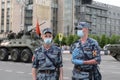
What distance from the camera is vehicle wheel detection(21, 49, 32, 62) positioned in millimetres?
25469

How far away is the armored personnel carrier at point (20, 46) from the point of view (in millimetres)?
25641

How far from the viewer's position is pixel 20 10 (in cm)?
9775

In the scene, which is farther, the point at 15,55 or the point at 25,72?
the point at 15,55

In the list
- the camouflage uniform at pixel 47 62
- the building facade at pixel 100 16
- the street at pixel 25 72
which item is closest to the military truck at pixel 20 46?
the street at pixel 25 72

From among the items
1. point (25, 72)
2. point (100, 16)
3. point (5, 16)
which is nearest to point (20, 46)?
point (25, 72)

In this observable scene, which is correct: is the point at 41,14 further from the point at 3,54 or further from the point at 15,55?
the point at 15,55

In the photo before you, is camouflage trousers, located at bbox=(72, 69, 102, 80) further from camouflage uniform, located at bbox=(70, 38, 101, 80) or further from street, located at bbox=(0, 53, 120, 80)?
street, located at bbox=(0, 53, 120, 80)

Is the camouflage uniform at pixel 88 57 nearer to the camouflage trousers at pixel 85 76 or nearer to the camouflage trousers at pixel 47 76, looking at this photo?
the camouflage trousers at pixel 85 76

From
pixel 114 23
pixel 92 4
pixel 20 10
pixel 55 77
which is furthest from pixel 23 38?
pixel 114 23

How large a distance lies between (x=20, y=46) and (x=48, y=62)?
20.2 meters

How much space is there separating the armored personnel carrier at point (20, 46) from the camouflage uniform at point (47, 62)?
18.9 m

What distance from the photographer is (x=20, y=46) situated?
86.8 feet

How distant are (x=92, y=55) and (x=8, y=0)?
9671cm

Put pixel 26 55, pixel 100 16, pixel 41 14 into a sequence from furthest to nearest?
pixel 100 16 < pixel 41 14 < pixel 26 55
